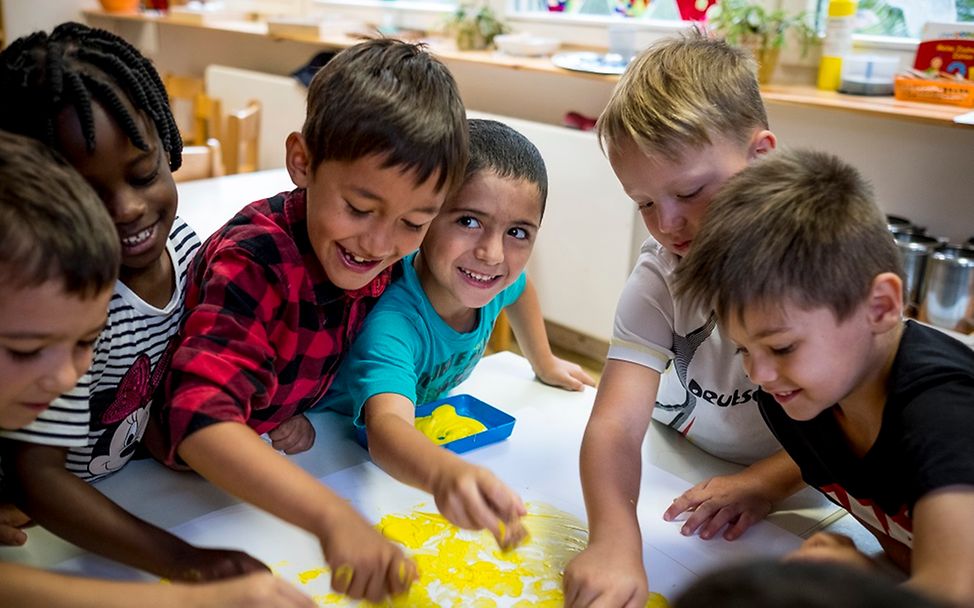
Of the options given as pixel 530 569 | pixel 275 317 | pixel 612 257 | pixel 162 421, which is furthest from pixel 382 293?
pixel 612 257

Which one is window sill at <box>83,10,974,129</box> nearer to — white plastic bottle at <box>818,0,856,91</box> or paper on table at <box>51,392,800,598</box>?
white plastic bottle at <box>818,0,856,91</box>

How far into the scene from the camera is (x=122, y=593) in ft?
2.23

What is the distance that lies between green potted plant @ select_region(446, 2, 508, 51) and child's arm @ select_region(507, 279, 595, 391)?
2043 mm

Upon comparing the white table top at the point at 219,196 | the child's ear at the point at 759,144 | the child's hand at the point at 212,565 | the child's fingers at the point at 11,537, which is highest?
the child's ear at the point at 759,144

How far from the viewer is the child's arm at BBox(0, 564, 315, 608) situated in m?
0.67

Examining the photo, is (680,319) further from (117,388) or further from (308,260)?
(117,388)

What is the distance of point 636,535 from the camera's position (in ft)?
2.92

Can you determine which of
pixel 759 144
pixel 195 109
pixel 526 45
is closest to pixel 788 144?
pixel 759 144

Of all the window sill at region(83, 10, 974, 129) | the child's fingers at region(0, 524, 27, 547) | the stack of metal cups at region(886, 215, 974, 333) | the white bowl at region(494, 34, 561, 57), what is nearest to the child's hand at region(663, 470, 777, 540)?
the child's fingers at region(0, 524, 27, 547)

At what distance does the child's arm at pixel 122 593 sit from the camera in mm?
670

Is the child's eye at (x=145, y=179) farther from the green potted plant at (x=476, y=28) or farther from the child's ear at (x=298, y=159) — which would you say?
the green potted plant at (x=476, y=28)

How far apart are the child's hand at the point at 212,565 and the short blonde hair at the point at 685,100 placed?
2.05 ft

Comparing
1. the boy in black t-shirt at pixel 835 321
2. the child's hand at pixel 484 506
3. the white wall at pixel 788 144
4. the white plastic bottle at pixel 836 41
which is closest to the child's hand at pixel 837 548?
the boy in black t-shirt at pixel 835 321

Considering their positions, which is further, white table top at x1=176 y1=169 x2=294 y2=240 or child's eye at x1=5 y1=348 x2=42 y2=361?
white table top at x1=176 y1=169 x2=294 y2=240
